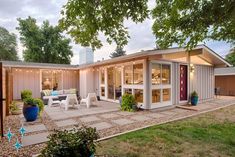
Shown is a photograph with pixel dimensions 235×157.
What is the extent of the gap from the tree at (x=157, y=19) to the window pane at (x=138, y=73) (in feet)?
11.9

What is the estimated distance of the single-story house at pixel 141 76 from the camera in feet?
28.7

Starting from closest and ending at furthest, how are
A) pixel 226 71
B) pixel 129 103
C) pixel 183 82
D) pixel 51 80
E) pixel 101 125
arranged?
1. pixel 101 125
2. pixel 129 103
3. pixel 183 82
4. pixel 51 80
5. pixel 226 71

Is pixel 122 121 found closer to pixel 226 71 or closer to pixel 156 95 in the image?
pixel 156 95

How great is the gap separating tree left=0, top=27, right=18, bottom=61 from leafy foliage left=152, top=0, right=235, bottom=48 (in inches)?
1269

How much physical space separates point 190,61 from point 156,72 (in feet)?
10.6

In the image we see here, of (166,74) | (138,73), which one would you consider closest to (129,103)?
(138,73)

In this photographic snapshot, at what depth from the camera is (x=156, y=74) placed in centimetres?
908

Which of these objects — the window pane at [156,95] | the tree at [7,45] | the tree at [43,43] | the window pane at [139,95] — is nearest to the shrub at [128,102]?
the window pane at [139,95]

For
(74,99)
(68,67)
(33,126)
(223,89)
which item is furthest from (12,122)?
(223,89)

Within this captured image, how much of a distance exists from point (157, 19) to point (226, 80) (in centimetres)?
1623

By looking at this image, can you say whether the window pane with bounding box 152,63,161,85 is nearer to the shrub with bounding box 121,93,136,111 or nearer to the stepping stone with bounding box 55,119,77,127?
the shrub with bounding box 121,93,136,111

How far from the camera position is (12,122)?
6.50m

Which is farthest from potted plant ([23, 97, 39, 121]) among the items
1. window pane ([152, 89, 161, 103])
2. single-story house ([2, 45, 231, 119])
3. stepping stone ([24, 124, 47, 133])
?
window pane ([152, 89, 161, 103])

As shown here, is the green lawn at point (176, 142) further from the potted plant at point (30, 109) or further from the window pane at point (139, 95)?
the potted plant at point (30, 109)
